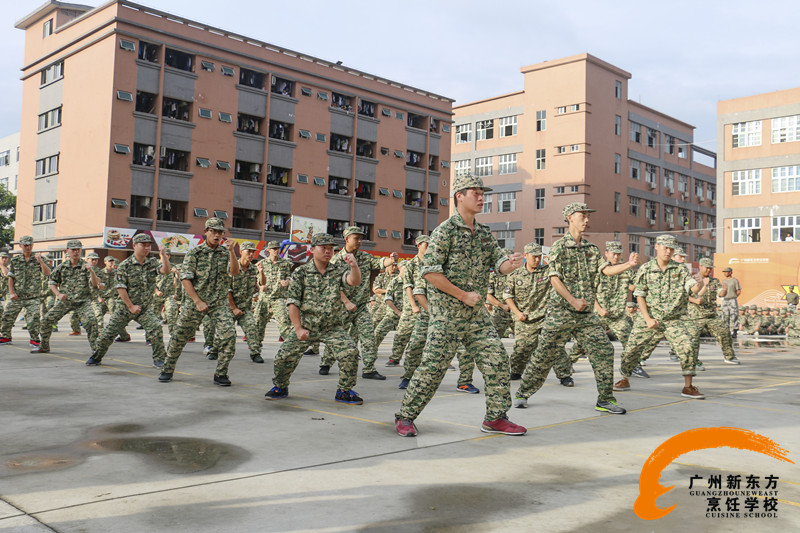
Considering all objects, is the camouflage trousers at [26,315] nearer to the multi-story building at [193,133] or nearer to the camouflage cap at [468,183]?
the camouflage cap at [468,183]

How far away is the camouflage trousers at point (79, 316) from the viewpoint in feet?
38.9

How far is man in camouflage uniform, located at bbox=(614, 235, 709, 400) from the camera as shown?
852cm

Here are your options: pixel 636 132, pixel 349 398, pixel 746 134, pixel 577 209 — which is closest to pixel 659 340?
pixel 577 209

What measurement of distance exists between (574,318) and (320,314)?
9.08 ft

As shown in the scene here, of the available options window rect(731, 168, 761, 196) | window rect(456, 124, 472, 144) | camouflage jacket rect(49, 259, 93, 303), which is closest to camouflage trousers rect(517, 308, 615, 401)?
camouflage jacket rect(49, 259, 93, 303)

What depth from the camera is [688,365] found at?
8438 millimetres

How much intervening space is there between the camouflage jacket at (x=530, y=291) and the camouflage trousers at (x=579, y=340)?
2.21 m

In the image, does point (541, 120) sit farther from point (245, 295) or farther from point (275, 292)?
point (245, 295)

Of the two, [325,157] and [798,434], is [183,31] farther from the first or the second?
[798,434]

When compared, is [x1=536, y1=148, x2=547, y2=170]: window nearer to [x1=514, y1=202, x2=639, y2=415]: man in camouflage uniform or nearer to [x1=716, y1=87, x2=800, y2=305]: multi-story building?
[x1=716, y1=87, x2=800, y2=305]: multi-story building

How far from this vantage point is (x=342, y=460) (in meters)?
4.94

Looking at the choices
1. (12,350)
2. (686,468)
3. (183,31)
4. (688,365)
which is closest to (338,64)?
(183,31)

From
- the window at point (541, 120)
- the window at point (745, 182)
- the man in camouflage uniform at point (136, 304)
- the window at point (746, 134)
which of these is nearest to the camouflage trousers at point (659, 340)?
the man in camouflage uniform at point (136, 304)

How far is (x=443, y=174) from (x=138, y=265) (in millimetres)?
43724
